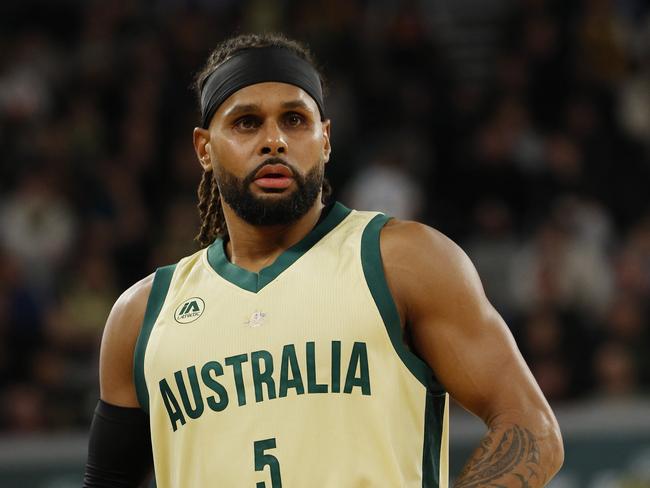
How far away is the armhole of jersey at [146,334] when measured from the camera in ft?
11.0

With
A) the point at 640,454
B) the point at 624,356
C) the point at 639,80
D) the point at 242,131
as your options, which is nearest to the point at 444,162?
the point at 639,80

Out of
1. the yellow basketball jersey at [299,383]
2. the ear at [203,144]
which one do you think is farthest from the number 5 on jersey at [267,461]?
the ear at [203,144]

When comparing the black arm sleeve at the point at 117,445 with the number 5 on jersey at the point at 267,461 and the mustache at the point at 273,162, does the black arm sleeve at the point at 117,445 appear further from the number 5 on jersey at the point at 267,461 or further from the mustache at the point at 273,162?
the mustache at the point at 273,162

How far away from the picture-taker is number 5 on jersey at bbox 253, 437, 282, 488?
301 centimetres

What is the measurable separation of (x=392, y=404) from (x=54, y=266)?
586 cm

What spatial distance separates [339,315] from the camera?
3.09 m

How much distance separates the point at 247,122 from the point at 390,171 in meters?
5.53

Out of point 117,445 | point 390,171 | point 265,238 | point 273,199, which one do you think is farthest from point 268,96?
point 390,171

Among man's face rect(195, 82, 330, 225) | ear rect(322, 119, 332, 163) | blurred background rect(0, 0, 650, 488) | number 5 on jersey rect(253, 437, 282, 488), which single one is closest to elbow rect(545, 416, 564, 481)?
number 5 on jersey rect(253, 437, 282, 488)

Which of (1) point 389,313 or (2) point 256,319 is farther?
(2) point 256,319

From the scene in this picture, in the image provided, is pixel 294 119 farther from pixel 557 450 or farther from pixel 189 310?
pixel 557 450

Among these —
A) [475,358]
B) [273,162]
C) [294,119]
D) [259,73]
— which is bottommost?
[475,358]

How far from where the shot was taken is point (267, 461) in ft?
Result: 9.92

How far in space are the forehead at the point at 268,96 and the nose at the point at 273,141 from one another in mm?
75
